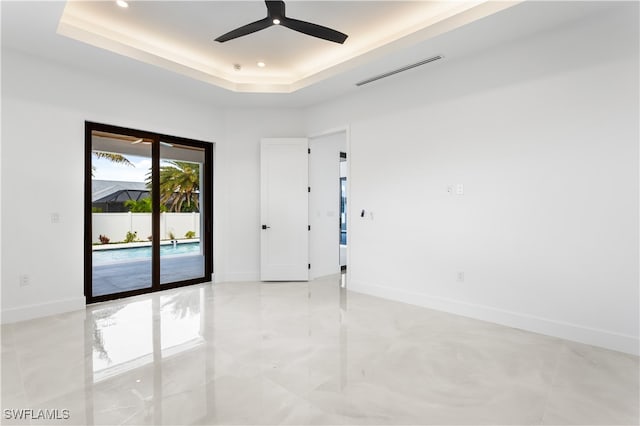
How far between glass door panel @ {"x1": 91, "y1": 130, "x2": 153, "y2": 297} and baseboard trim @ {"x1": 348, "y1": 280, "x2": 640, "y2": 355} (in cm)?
378

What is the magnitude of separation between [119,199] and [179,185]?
0.88 meters

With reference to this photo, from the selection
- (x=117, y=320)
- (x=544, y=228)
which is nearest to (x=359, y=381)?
(x=544, y=228)

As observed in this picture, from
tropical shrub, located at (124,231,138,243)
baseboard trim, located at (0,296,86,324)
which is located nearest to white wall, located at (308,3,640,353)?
tropical shrub, located at (124,231,138,243)

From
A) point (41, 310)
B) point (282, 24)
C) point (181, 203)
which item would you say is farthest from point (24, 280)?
point (282, 24)

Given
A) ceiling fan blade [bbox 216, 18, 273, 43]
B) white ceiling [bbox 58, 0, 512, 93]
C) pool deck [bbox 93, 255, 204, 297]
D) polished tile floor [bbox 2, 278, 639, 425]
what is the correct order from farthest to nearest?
pool deck [bbox 93, 255, 204, 297] < white ceiling [bbox 58, 0, 512, 93] < ceiling fan blade [bbox 216, 18, 273, 43] < polished tile floor [bbox 2, 278, 639, 425]

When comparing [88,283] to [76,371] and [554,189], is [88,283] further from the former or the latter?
[554,189]

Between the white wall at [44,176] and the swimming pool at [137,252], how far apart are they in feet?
2.03

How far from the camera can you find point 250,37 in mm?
3941

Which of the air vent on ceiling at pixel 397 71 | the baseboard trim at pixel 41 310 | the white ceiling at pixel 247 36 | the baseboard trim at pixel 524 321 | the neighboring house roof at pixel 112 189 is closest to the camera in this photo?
the baseboard trim at pixel 524 321

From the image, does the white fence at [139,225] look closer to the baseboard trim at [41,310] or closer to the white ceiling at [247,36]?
the baseboard trim at [41,310]

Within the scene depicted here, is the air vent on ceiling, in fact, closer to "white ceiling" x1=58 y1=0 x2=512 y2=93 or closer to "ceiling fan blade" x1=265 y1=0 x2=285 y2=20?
"white ceiling" x1=58 y1=0 x2=512 y2=93

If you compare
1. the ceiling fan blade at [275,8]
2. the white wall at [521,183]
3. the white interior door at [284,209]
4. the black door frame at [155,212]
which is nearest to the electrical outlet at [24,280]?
the black door frame at [155,212]

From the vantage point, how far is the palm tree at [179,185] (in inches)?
203

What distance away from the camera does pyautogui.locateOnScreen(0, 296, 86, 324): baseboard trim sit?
3.59 metres
